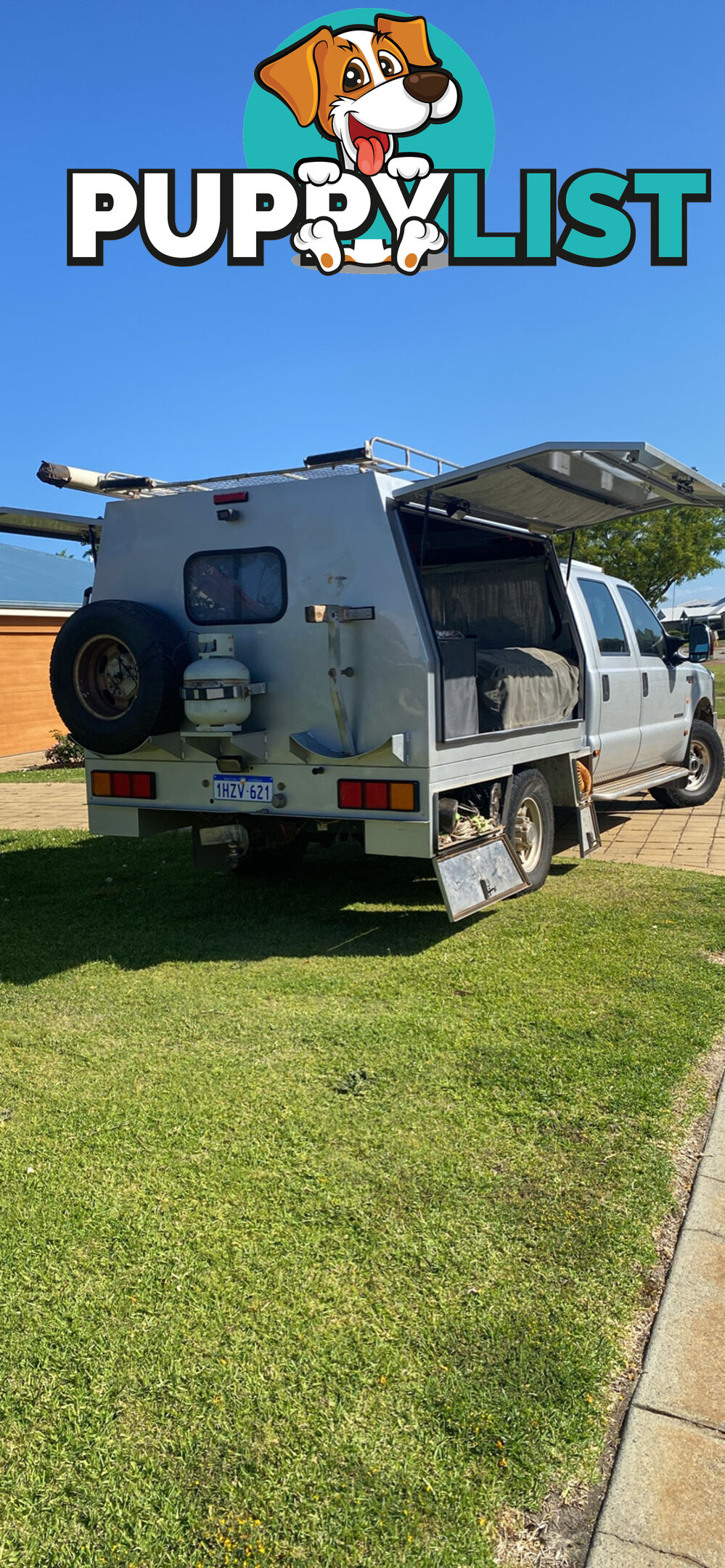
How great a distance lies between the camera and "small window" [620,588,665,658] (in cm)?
933

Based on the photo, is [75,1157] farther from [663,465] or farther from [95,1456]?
[663,465]

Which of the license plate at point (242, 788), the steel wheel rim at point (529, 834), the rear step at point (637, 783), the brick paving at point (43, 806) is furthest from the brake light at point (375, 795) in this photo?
the brick paving at point (43, 806)

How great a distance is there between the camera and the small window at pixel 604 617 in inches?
334

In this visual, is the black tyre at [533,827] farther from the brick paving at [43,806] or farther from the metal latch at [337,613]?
the brick paving at [43,806]

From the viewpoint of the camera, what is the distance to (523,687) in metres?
6.93

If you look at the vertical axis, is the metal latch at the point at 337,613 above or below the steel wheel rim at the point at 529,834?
above

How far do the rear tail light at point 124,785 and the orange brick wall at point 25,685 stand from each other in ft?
43.5

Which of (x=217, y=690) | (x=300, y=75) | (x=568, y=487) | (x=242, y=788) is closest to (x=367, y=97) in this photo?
(x=300, y=75)

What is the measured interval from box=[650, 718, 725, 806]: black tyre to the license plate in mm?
5432

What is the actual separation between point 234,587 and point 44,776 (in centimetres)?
1017

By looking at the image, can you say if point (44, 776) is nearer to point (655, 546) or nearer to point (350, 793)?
point (350, 793)

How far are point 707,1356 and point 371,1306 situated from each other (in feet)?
2.67

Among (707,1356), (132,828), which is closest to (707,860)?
(132,828)

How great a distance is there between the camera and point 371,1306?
2740 millimetres
